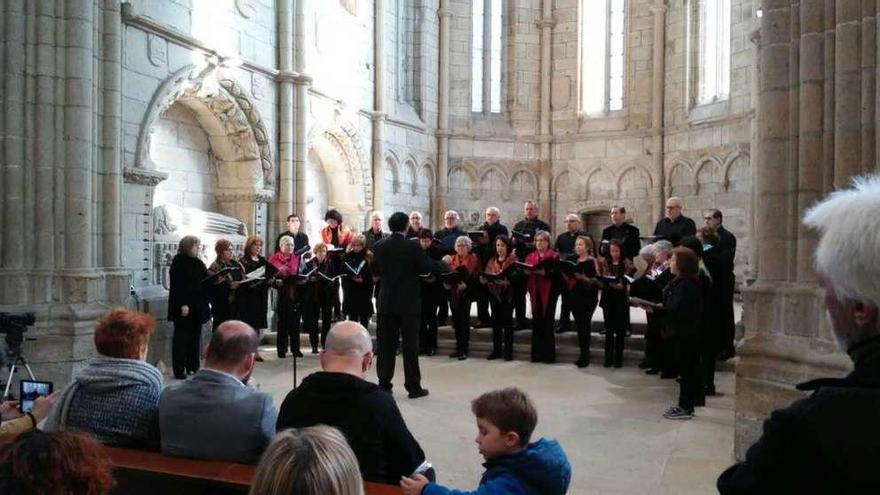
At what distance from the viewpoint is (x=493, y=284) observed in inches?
340

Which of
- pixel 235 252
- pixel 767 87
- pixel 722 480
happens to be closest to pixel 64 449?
pixel 722 480

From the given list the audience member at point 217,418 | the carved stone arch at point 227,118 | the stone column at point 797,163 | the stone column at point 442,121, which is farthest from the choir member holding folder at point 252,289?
the stone column at point 442,121

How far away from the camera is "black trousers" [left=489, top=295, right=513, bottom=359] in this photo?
343 inches

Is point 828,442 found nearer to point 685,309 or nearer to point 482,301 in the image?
point 685,309

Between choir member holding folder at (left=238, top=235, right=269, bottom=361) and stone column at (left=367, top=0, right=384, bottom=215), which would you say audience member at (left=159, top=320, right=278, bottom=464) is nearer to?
choir member holding folder at (left=238, top=235, right=269, bottom=361)

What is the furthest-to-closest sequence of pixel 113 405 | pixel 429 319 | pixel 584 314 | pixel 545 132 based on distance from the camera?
pixel 545 132 < pixel 429 319 < pixel 584 314 < pixel 113 405

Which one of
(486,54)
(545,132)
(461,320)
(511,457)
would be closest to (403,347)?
(461,320)

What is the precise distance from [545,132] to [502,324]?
827 centimetres

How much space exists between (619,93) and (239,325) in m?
14.3

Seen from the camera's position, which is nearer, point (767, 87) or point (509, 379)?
point (767, 87)

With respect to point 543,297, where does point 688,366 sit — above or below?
below

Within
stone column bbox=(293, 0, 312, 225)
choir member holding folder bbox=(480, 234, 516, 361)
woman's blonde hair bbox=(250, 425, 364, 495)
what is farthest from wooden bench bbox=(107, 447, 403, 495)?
stone column bbox=(293, 0, 312, 225)

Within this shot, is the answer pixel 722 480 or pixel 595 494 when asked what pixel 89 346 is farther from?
pixel 722 480

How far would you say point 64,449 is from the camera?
4.05 ft
